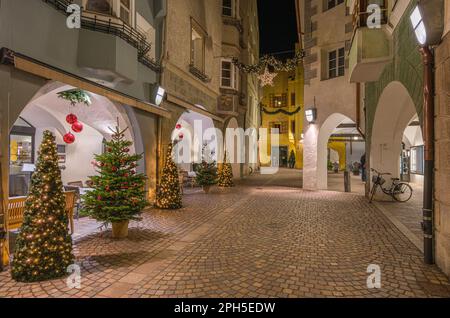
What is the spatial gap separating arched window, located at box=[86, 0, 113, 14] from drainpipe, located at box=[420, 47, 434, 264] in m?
7.31

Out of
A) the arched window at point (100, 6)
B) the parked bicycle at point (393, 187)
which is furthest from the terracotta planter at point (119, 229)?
the parked bicycle at point (393, 187)

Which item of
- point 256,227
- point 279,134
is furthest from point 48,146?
point 279,134

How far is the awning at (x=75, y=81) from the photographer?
5078 mm

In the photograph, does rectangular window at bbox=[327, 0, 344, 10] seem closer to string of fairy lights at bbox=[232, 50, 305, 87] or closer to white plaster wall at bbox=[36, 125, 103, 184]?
string of fairy lights at bbox=[232, 50, 305, 87]

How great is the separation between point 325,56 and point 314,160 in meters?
5.13

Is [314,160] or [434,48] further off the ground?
[434,48]

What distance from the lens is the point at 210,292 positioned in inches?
148

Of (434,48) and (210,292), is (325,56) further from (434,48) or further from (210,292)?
(210,292)

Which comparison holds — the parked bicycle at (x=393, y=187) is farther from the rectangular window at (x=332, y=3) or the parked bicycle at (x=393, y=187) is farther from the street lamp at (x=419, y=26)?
the rectangular window at (x=332, y=3)

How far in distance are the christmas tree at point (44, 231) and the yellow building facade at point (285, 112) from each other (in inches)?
1303

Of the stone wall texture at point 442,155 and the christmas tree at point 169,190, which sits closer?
the stone wall texture at point 442,155

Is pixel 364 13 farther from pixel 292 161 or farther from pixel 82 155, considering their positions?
pixel 292 161

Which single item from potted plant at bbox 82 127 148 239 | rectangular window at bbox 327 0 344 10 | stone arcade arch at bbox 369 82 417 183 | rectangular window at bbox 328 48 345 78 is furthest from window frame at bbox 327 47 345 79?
potted plant at bbox 82 127 148 239
